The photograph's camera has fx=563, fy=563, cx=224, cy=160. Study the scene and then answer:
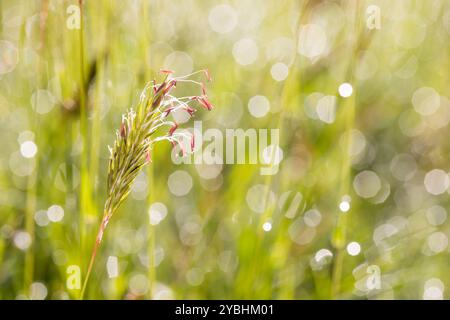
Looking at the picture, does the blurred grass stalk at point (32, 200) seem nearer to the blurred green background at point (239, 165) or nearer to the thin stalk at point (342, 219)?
the blurred green background at point (239, 165)

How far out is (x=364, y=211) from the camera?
0.77 m

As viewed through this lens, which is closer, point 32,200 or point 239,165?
point 32,200

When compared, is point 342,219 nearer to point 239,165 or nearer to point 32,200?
point 239,165

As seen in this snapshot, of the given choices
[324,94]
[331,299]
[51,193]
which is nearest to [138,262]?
[51,193]

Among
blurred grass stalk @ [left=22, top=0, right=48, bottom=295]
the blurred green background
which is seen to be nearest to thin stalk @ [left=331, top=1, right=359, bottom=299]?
the blurred green background

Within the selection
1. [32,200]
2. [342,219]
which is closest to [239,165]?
[342,219]

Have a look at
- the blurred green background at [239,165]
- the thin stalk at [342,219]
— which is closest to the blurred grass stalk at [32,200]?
the blurred green background at [239,165]

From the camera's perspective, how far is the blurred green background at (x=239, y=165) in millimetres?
620

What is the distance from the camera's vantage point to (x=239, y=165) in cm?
71

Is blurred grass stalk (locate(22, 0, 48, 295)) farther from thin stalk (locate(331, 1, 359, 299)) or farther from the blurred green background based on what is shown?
thin stalk (locate(331, 1, 359, 299))

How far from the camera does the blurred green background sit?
62 cm
